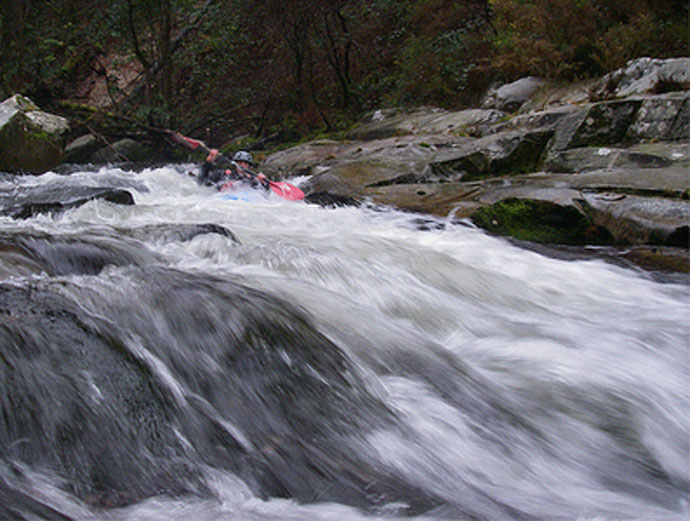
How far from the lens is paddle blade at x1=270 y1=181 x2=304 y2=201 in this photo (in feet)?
24.6

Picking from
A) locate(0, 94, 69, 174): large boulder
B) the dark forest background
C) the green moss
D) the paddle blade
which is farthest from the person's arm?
the dark forest background

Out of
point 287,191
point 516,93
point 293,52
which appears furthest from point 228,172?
point 293,52

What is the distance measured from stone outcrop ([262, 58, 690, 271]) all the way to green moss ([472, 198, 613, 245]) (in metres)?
0.01

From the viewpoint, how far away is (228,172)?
28.3ft

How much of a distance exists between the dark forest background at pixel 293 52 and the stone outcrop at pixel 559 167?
1.61m

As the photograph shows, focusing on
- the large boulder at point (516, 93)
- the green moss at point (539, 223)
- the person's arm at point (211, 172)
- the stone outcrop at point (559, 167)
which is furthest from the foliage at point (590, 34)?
the person's arm at point (211, 172)

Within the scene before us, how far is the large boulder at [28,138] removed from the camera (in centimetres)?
986

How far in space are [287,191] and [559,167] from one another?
12.3 ft

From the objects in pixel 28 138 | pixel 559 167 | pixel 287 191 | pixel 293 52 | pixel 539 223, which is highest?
pixel 293 52

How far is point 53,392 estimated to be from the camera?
1898 millimetres

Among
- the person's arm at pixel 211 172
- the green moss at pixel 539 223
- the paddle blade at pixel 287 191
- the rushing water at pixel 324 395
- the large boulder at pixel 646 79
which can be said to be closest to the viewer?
the rushing water at pixel 324 395

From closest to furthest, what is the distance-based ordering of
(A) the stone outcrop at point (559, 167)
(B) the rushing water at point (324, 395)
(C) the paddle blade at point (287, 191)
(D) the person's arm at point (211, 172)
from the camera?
(B) the rushing water at point (324, 395), (A) the stone outcrop at point (559, 167), (C) the paddle blade at point (287, 191), (D) the person's arm at point (211, 172)

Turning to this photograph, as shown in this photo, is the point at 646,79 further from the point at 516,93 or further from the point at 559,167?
the point at 516,93

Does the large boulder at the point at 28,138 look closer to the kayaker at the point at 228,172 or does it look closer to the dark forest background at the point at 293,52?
the dark forest background at the point at 293,52
